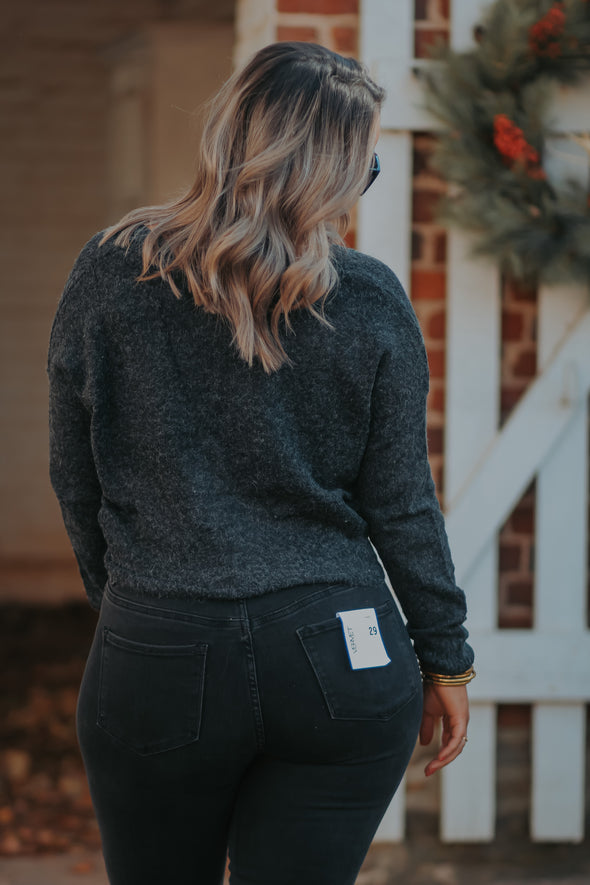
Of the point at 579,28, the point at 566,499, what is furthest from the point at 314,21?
the point at 566,499

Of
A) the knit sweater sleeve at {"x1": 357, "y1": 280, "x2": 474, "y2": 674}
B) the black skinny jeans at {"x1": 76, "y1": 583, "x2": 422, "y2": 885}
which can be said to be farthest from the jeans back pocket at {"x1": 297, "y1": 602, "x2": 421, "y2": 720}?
the knit sweater sleeve at {"x1": 357, "y1": 280, "x2": 474, "y2": 674}

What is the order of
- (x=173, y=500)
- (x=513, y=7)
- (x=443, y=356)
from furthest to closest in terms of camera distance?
(x=443, y=356) → (x=513, y=7) → (x=173, y=500)

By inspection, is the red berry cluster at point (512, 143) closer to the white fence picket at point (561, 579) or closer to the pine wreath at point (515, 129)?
the pine wreath at point (515, 129)

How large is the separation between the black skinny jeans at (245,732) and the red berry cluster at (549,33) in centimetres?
166

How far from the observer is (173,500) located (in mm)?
1234

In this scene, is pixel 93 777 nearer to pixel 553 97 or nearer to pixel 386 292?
pixel 386 292

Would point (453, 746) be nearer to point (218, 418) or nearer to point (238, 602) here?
point (238, 602)

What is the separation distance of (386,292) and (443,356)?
138 centimetres

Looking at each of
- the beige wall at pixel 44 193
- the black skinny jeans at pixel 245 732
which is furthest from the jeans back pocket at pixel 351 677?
the beige wall at pixel 44 193

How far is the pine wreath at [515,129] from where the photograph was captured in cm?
240

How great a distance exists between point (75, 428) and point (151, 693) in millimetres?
367

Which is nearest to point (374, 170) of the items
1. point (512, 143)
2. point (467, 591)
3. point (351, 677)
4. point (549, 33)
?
point (351, 677)

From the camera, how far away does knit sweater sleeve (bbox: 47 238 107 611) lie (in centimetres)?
Result: 126

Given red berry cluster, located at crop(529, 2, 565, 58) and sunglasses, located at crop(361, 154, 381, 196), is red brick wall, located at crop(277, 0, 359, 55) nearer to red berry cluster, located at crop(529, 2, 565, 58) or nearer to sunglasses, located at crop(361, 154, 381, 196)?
red berry cluster, located at crop(529, 2, 565, 58)
